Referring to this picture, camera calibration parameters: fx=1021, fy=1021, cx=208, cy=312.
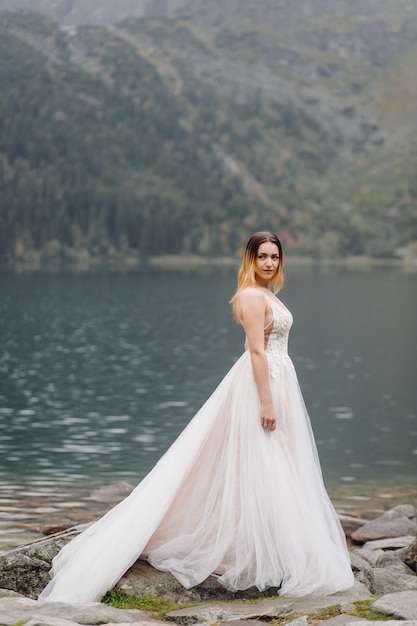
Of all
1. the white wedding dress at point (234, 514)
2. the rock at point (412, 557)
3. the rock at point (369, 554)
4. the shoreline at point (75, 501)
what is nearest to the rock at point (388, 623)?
the white wedding dress at point (234, 514)

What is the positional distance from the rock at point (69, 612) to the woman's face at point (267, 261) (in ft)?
8.04

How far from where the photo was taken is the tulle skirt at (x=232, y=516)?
267 inches

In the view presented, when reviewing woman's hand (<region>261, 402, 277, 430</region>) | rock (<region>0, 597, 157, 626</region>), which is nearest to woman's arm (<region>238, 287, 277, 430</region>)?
woman's hand (<region>261, 402, 277, 430</region>)

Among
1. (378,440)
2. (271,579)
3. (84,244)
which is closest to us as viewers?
(271,579)

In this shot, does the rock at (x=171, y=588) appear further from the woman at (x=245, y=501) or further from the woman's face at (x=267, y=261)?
the woman's face at (x=267, y=261)

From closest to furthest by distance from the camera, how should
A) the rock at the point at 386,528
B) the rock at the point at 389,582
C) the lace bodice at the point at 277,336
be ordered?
the lace bodice at the point at 277,336, the rock at the point at 389,582, the rock at the point at 386,528

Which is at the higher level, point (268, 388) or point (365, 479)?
point (268, 388)

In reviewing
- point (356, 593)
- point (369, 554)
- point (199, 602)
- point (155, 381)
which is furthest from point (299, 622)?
point (155, 381)

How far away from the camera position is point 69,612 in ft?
20.1

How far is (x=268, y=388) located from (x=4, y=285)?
101197 mm

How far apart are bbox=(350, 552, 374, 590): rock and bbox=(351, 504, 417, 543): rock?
20.4ft

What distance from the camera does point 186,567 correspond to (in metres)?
6.90

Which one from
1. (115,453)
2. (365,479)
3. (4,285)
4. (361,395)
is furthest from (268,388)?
(4,285)

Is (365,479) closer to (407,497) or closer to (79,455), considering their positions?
(407,497)
